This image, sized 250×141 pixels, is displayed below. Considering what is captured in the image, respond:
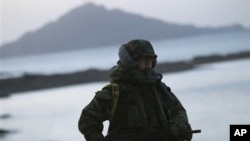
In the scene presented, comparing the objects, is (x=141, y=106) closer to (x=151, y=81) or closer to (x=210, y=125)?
(x=151, y=81)

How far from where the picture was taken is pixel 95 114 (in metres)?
5.82

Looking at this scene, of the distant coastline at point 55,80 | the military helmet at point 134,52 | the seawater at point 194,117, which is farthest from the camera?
the distant coastline at point 55,80

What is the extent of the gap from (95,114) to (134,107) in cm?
31

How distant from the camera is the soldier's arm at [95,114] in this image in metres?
5.80

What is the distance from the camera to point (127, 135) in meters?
5.88

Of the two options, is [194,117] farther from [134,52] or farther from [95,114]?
[95,114]

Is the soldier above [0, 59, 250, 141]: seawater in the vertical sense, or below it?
below

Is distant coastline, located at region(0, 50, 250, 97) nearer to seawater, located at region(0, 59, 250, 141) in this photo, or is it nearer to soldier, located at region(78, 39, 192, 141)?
seawater, located at region(0, 59, 250, 141)

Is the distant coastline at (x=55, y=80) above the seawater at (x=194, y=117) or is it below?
above

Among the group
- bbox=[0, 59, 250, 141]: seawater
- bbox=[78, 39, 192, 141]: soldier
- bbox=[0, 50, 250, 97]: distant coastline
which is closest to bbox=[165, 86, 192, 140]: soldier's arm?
bbox=[78, 39, 192, 141]: soldier

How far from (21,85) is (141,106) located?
5317 centimetres

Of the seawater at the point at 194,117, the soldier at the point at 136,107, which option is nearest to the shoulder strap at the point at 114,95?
the soldier at the point at 136,107

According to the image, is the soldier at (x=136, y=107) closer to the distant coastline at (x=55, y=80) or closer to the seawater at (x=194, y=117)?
the seawater at (x=194, y=117)

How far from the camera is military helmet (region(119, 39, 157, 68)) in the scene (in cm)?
593
